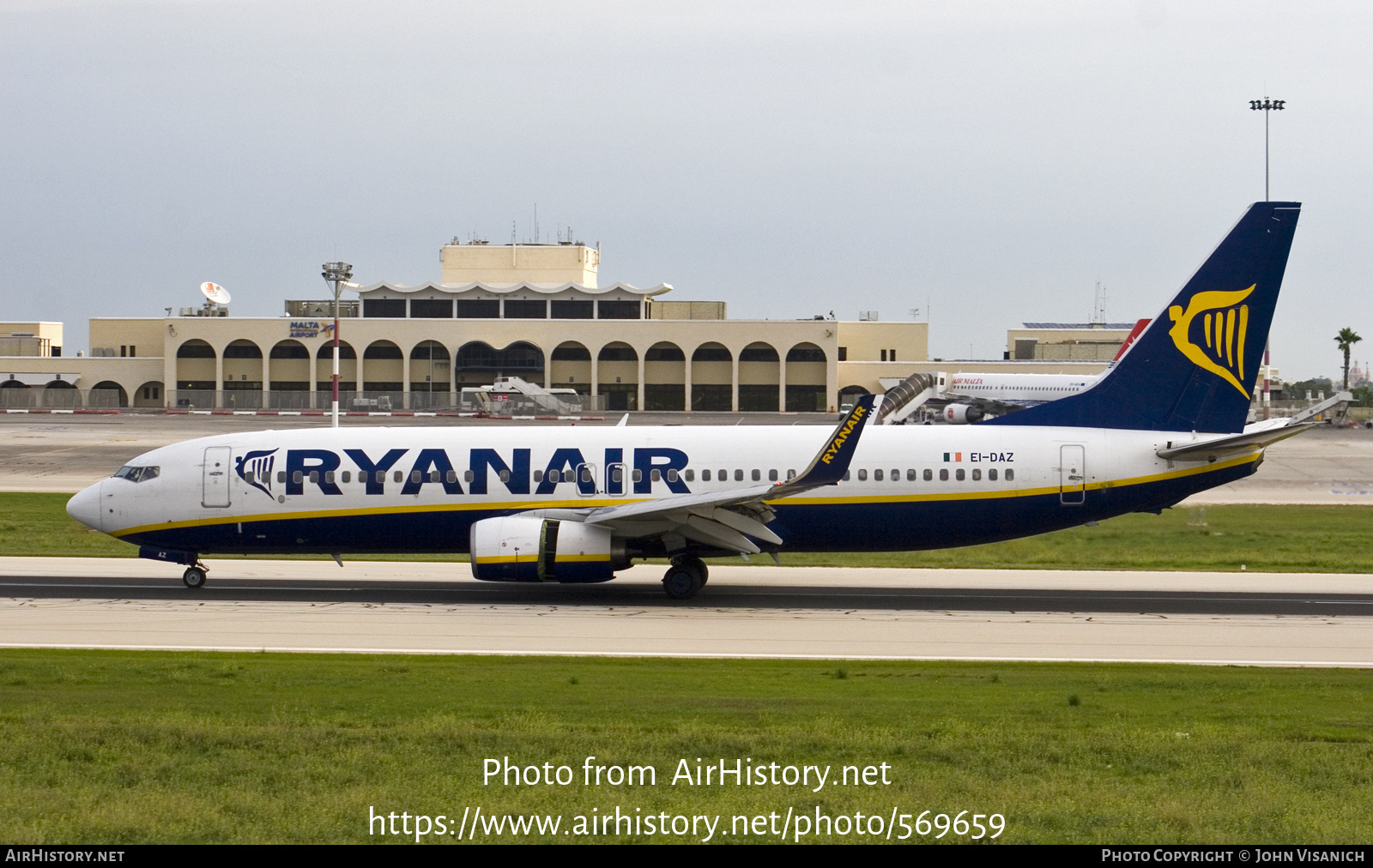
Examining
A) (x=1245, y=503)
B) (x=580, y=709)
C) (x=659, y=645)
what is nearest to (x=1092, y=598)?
(x=659, y=645)

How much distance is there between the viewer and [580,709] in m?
16.4

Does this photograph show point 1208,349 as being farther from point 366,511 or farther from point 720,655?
point 366,511

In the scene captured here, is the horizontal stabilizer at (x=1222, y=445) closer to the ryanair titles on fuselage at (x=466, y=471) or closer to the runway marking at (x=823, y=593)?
the runway marking at (x=823, y=593)

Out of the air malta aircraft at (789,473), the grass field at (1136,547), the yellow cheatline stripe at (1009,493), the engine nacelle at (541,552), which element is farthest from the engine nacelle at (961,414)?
the engine nacelle at (541,552)

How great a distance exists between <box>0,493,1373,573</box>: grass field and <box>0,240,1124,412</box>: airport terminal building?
2982 inches

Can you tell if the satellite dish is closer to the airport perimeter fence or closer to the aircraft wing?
the airport perimeter fence

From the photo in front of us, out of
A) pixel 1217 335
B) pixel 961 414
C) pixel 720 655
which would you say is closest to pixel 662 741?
pixel 720 655

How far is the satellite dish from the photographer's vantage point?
119625 millimetres

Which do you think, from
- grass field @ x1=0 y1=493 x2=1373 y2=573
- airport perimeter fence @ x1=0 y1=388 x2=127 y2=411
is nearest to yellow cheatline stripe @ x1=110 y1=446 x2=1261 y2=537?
grass field @ x1=0 y1=493 x2=1373 y2=573

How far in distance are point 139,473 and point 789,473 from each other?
45.4 ft

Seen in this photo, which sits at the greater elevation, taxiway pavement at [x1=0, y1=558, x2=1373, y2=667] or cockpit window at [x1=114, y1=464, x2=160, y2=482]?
cockpit window at [x1=114, y1=464, x2=160, y2=482]

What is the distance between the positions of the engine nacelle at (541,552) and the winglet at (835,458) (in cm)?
389

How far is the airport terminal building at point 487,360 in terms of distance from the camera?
116m
